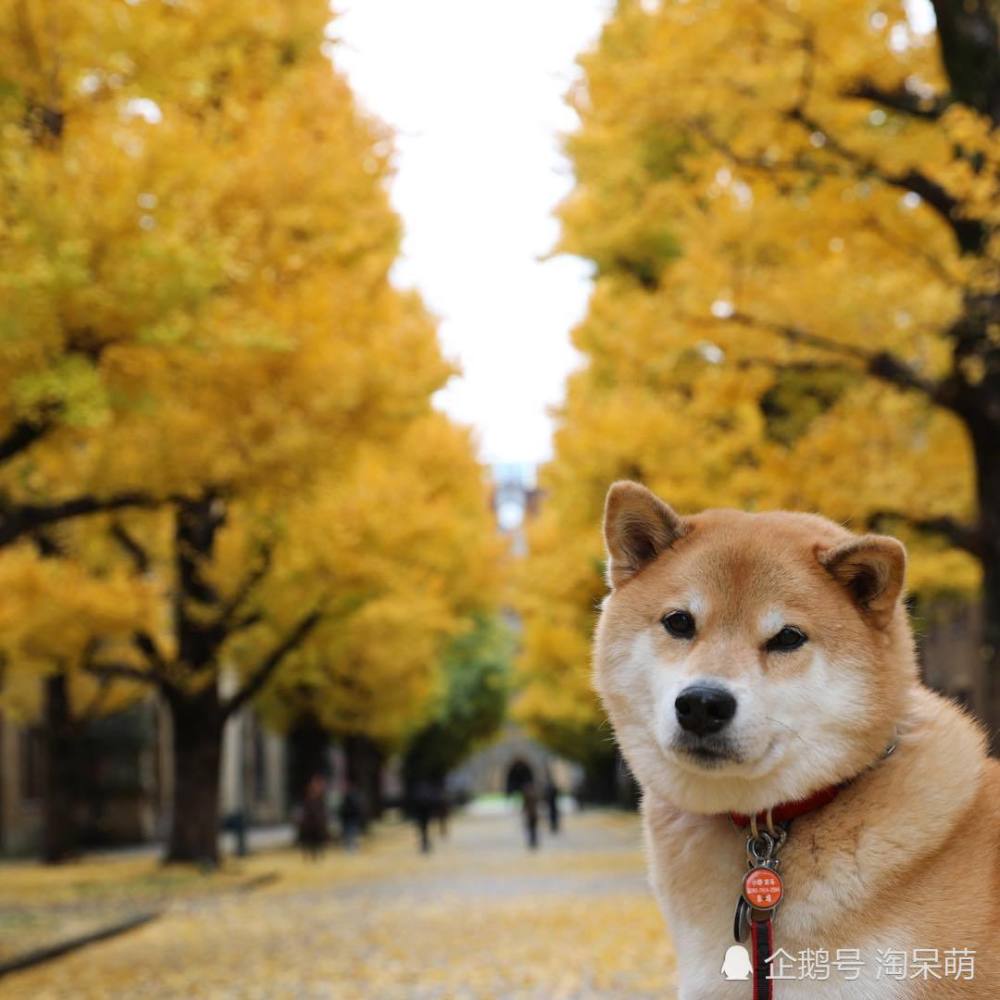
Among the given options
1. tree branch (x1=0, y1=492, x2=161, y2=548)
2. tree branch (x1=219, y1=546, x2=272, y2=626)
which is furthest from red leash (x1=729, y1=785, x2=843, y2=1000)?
tree branch (x1=219, y1=546, x2=272, y2=626)

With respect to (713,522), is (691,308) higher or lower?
higher

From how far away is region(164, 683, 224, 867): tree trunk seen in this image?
21844 mm

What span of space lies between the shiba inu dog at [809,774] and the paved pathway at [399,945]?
6087 mm

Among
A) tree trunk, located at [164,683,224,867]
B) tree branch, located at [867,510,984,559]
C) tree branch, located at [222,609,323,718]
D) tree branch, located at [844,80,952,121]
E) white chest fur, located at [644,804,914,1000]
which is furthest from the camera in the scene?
tree trunk, located at [164,683,224,867]

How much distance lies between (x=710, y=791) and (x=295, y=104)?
1387cm

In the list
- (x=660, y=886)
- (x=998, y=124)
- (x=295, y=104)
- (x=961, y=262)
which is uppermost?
(x=295, y=104)

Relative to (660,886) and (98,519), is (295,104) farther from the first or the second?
(660,886)

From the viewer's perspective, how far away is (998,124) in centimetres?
1095

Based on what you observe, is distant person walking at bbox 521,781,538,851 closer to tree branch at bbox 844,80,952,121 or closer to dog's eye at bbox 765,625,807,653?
tree branch at bbox 844,80,952,121

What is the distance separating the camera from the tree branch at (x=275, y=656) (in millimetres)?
20984

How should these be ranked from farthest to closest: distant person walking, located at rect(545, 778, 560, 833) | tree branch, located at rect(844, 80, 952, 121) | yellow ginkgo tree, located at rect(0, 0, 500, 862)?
1. distant person walking, located at rect(545, 778, 560, 833)
2. tree branch, located at rect(844, 80, 952, 121)
3. yellow ginkgo tree, located at rect(0, 0, 500, 862)

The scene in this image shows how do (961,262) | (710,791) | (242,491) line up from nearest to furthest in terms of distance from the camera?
(710,791) < (961,262) < (242,491)

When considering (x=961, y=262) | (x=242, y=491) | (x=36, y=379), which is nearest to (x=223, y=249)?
(x=36, y=379)

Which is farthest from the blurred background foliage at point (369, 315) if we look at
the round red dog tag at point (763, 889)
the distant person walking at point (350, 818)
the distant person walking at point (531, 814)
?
the distant person walking at point (350, 818)
